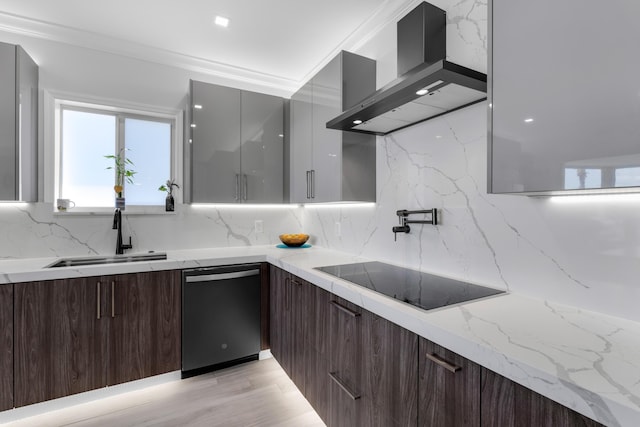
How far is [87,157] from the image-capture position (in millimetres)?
2562

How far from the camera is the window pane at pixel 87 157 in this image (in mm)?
2496

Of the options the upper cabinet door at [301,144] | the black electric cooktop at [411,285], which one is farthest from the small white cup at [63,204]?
the black electric cooktop at [411,285]

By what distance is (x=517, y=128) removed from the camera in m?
0.98

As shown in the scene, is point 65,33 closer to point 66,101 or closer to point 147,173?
point 66,101

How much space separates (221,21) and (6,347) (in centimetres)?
256

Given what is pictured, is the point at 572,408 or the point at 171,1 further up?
the point at 171,1

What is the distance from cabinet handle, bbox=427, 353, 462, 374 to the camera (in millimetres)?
879

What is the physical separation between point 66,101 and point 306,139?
200cm

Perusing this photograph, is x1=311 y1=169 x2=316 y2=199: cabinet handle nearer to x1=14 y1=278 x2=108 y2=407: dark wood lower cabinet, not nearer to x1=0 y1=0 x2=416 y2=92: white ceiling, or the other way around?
x1=0 y1=0 x2=416 y2=92: white ceiling

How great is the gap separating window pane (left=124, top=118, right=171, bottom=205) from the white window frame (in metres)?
0.05

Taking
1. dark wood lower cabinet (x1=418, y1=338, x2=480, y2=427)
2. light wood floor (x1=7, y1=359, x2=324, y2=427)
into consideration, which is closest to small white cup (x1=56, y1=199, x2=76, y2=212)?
light wood floor (x1=7, y1=359, x2=324, y2=427)

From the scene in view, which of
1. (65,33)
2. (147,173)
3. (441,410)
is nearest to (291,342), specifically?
(441,410)

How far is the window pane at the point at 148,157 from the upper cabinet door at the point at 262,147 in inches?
30.0

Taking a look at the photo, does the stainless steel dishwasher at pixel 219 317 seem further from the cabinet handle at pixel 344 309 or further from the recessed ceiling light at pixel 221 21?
the recessed ceiling light at pixel 221 21
